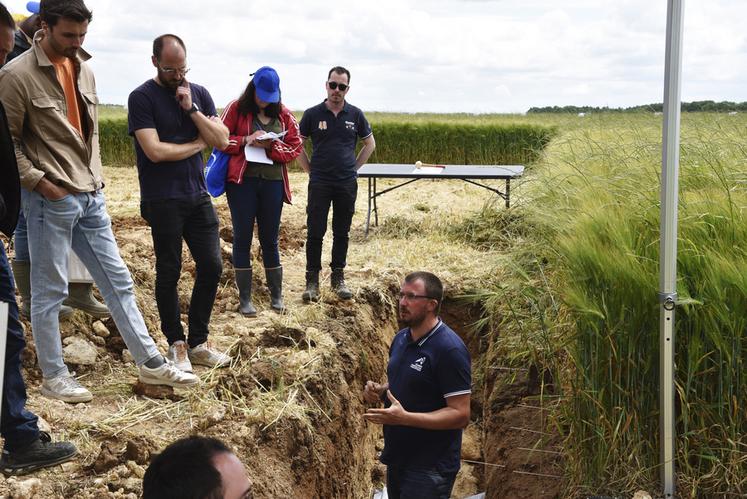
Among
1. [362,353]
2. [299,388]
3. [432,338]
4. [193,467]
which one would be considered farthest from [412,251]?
[193,467]

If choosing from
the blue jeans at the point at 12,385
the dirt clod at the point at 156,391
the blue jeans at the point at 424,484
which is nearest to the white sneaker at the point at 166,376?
the dirt clod at the point at 156,391

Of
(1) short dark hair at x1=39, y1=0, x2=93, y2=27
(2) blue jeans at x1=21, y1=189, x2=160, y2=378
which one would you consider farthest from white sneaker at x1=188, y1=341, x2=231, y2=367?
(1) short dark hair at x1=39, y1=0, x2=93, y2=27

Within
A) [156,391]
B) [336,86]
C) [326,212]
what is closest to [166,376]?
[156,391]

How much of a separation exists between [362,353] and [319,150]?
5.45ft

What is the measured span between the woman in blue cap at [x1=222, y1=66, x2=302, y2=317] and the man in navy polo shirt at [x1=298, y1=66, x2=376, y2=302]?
1.64 ft

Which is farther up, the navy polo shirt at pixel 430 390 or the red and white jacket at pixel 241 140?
the red and white jacket at pixel 241 140

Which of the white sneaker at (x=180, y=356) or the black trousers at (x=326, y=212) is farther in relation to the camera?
the black trousers at (x=326, y=212)

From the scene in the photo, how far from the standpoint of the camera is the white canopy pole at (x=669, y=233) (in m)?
3.80

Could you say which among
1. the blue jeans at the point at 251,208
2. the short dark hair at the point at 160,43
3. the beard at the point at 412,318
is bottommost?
the beard at the point at 412,318

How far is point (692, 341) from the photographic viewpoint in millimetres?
3881

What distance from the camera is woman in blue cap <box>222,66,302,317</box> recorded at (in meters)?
6.09

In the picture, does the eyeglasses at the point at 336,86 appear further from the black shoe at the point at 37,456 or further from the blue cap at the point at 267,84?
the black shoe at the point at 37,456

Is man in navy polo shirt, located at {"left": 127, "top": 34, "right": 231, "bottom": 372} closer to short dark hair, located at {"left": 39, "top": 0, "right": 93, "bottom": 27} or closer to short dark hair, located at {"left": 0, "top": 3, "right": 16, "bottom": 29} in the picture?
short dark hair, located at {"left": 39, "top": 0, "right": 93, "bottom": 27}

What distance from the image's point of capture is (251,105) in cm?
625
